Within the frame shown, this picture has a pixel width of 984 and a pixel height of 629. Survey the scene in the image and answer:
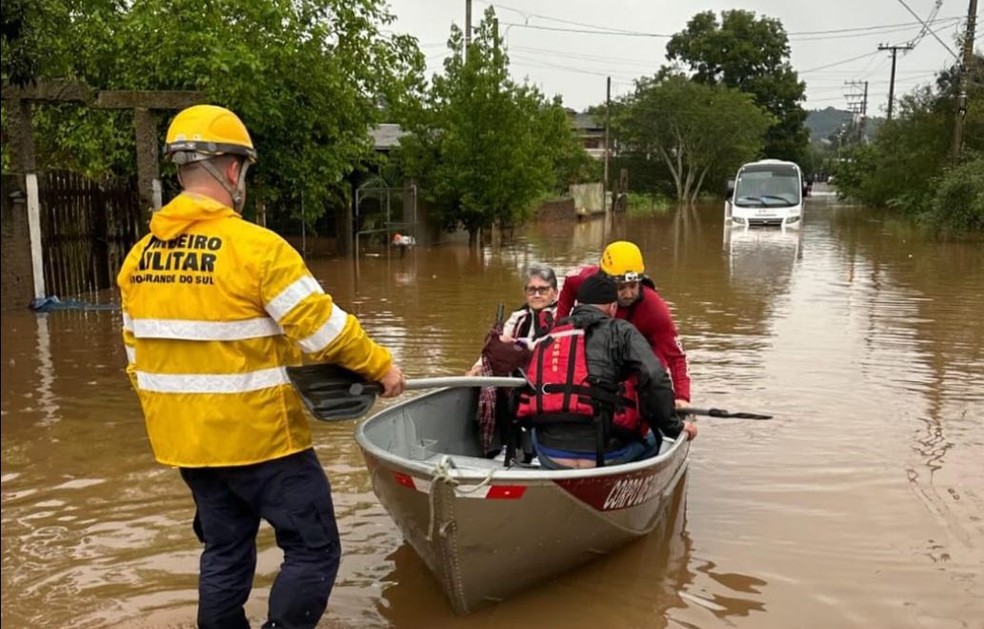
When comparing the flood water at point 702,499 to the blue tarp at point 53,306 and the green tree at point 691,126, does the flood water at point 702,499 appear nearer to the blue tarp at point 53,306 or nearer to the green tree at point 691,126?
the blue tarp at point 53,306

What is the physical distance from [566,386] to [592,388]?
13cm

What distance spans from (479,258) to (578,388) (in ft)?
58.8

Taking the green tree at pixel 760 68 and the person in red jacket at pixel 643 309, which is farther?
the green tree at pixel 760 68

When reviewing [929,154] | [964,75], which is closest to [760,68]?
[929,154]

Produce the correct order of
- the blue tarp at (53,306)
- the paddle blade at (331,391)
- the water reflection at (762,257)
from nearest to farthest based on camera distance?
the paddle blade at (331,391), the blue tarp at (53,306), the water reflection at (762,257)

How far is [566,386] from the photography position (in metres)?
4.45

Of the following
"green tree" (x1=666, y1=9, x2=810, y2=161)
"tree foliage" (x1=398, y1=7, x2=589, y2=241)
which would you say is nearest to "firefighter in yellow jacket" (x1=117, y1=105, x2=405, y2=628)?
"tree foliage" (x1=398, y1=7, x2=589, y2=241)

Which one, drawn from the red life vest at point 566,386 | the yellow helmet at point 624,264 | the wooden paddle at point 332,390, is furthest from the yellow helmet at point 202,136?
the yellow helmet at point 624,264

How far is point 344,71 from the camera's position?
17.3 meters

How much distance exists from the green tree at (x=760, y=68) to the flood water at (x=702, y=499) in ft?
191

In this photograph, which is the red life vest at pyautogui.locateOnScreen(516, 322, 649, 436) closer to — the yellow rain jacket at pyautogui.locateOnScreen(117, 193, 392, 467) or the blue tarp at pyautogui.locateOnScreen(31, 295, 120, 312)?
the yellow rain jacket at pyautogui.locateOnScreen(117, 193, 392, 467)

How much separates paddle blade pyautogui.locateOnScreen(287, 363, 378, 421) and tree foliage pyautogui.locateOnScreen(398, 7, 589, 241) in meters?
20.8

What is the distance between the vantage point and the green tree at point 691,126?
56438 mm

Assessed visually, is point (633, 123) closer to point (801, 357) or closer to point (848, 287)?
point (848, 287)
